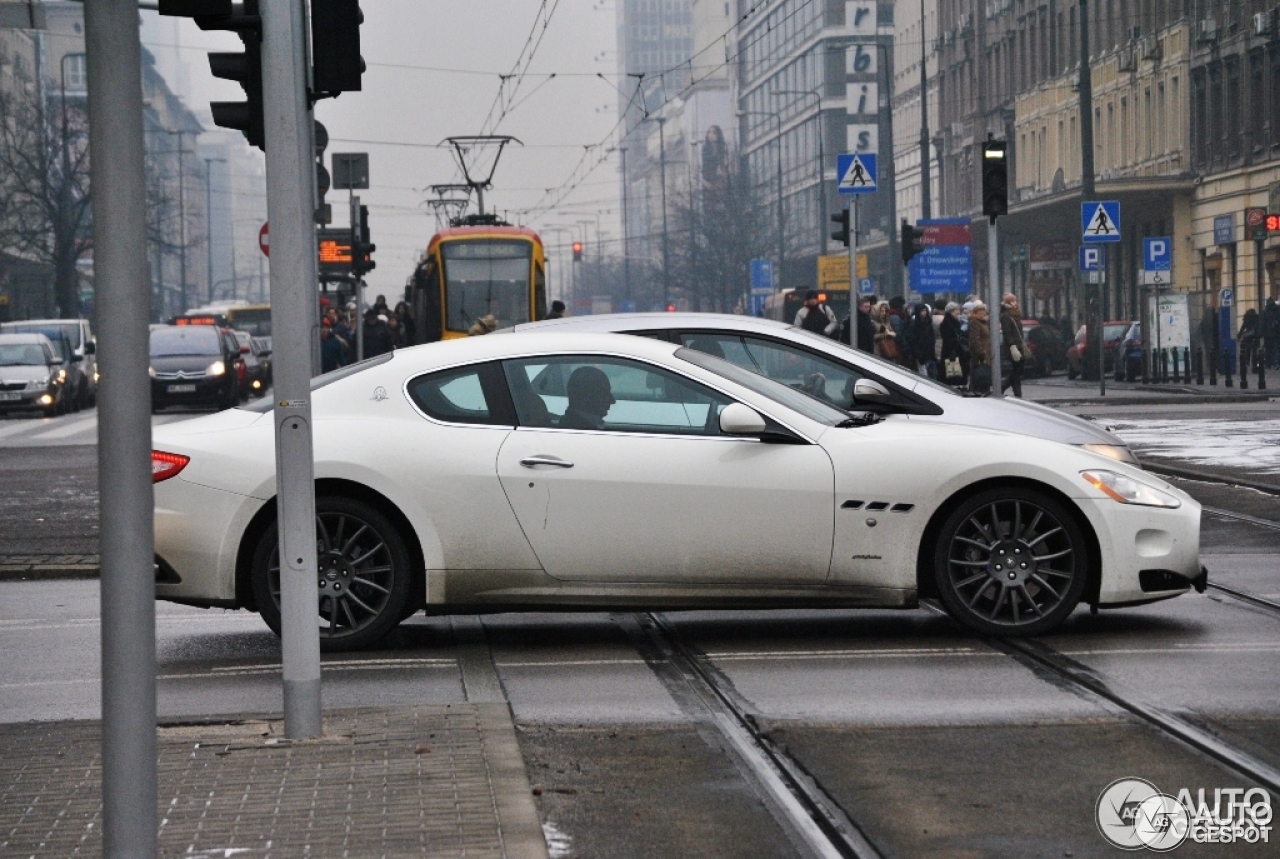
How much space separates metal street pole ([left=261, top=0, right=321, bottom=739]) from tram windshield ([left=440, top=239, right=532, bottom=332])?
31358 millimetres

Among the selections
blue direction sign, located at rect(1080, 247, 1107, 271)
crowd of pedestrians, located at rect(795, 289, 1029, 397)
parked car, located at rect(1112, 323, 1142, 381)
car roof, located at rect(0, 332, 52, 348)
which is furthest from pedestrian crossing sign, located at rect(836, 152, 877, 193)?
car roof, located at rect(0, 332, 52, 348)

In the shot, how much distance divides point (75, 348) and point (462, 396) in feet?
126

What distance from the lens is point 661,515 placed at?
9.00 meters

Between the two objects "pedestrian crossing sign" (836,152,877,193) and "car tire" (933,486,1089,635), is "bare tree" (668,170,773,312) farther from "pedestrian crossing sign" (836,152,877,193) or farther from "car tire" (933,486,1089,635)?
"car tire" (933,486,1089,635)

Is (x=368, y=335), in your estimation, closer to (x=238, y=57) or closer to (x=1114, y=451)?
(x=1114, y=451)

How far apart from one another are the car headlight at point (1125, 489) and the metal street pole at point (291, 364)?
143 inches

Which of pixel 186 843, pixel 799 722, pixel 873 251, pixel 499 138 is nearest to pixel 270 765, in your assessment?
pixel 186 843

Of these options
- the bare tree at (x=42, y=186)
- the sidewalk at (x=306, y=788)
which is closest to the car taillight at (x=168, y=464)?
the sidewalk at (x=306, y=788)

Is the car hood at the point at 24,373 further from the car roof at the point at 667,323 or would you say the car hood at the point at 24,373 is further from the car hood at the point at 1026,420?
the car hood at the point at 1026,420

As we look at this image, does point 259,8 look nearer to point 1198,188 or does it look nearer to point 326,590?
point 326,590

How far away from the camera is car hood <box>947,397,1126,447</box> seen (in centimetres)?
1204

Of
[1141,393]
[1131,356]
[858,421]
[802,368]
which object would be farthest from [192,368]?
[858,421]

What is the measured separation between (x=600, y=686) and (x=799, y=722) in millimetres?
1100

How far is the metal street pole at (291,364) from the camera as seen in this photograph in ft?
22.7
